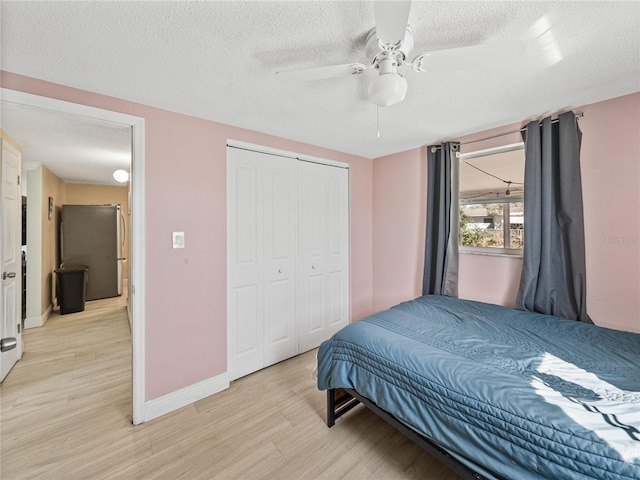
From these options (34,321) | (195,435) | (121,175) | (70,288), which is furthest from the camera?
(70,288)

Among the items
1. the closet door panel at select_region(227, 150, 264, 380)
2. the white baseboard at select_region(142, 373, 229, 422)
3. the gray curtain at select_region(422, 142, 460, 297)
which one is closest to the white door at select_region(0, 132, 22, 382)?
the white baseboard at select_region(142, 373, 229, 422)

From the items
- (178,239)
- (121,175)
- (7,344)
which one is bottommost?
(7,344)

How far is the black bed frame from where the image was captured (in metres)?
1.23

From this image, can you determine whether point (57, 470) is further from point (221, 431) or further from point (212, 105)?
point (212, 105)

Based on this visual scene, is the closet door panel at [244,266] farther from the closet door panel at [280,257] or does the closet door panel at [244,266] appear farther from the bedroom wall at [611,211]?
the bedroom wall at [611,211]

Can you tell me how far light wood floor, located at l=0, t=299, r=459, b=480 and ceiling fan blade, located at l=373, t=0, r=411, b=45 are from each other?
7.14 feet

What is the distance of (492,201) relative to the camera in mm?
2623

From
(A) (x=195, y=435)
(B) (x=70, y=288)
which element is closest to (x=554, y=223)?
(A) (x=195, y=435)

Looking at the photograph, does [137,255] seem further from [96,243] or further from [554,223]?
[96,243]

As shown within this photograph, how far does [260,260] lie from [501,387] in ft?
6.66

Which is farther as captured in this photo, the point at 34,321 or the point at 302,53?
the point at 34,321

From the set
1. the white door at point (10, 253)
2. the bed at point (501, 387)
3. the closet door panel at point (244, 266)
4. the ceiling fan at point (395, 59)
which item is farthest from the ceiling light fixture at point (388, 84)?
the white door at point (10, 253)

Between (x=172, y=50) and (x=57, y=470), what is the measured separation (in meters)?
2.41

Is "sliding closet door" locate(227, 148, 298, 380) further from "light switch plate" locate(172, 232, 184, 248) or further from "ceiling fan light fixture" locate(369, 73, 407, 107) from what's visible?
"ceiling fan light fixture" locate(369, 73, 407, 107)
